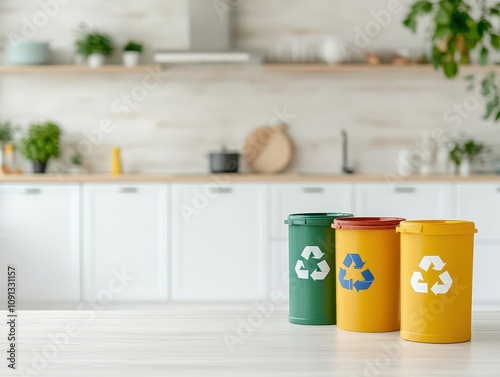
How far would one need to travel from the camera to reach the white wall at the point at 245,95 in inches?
233

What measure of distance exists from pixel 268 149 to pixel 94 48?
1.41m

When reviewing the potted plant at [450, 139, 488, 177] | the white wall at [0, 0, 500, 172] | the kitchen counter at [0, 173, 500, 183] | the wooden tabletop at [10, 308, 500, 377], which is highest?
the white wall at [0, 0, 500, 172]

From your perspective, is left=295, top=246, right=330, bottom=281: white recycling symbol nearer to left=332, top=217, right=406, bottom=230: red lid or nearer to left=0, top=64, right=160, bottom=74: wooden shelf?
left=332, top=217, right=406, bottom=230: red lid

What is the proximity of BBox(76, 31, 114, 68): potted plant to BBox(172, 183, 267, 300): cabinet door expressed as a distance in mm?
1153

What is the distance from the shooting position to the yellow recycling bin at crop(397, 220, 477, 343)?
139 centimetres

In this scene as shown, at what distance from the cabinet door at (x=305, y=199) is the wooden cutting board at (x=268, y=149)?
66cm

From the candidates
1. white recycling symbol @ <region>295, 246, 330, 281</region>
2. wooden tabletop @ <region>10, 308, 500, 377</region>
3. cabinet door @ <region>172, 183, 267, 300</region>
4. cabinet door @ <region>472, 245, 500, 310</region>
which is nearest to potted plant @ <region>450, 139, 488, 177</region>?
cabinet door @ <region>472, 245, 500, 310</region>

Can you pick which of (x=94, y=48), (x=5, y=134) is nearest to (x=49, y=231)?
(x=5, y=134)

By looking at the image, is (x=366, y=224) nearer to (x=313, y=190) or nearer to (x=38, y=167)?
(x=313, y=190)

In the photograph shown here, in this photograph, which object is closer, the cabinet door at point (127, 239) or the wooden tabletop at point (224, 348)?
the wooden tabletop at point (224, 348)

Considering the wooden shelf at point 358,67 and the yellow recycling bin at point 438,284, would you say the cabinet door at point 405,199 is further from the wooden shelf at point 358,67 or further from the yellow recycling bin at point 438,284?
the yellow recycling bin at point 438,284

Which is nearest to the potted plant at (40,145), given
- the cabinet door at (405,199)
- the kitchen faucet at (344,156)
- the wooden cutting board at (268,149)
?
the wooden cutting board at (268,149)

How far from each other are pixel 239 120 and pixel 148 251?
1248 millimetres

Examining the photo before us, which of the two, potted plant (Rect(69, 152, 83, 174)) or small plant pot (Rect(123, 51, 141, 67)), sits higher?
small plant pot (Rect(123, 51, 141, 67))
